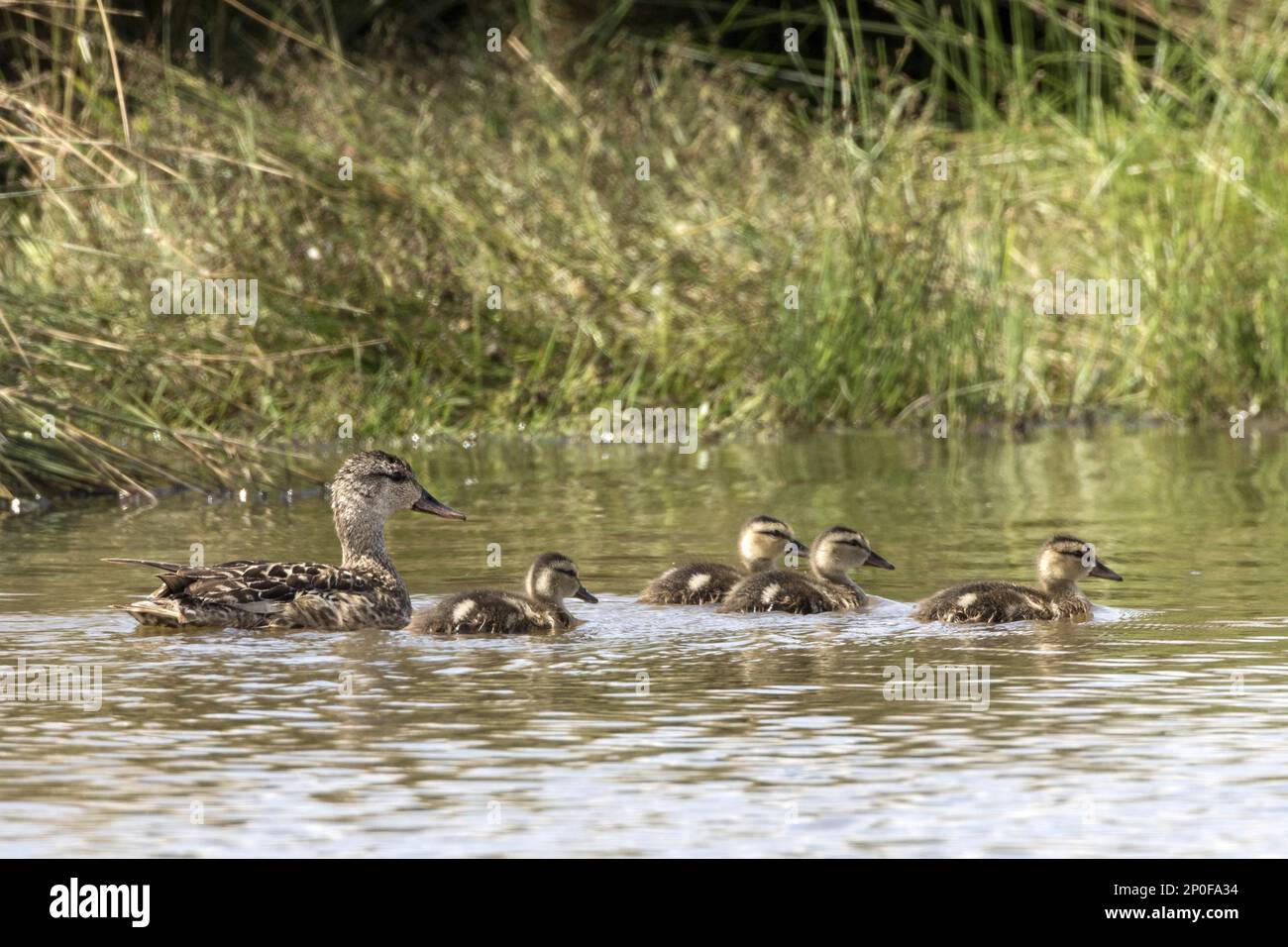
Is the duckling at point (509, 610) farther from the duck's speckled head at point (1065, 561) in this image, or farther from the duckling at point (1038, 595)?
the duck's speckled head at point (1065, 561)

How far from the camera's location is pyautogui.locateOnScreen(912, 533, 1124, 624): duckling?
930 centimetres

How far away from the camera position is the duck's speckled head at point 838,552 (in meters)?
10.3

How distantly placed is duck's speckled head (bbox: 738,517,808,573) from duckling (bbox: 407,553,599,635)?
1.60 metres

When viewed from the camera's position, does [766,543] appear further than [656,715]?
Yes

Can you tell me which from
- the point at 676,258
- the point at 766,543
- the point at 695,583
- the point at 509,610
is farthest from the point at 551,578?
the point at 676,258

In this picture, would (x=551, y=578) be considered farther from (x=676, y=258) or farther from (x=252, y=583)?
(x=676, y=258)

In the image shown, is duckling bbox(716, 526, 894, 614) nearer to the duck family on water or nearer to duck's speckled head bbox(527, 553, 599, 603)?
the duck family on water

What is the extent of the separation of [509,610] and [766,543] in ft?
6.60

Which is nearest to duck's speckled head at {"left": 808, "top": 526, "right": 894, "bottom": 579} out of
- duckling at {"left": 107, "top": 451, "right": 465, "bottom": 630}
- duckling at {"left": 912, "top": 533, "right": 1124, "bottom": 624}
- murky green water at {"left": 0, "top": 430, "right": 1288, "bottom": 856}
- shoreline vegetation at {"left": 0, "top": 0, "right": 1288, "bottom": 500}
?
murky green water at {"left": 0, "top": 430, "right": 1288, "bottom": 856}

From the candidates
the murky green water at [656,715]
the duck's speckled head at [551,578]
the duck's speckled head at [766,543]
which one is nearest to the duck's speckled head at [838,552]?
the murky green water at [656,715]

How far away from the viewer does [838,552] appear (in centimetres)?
1029

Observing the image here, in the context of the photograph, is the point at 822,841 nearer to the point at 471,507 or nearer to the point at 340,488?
the point at 340,488
